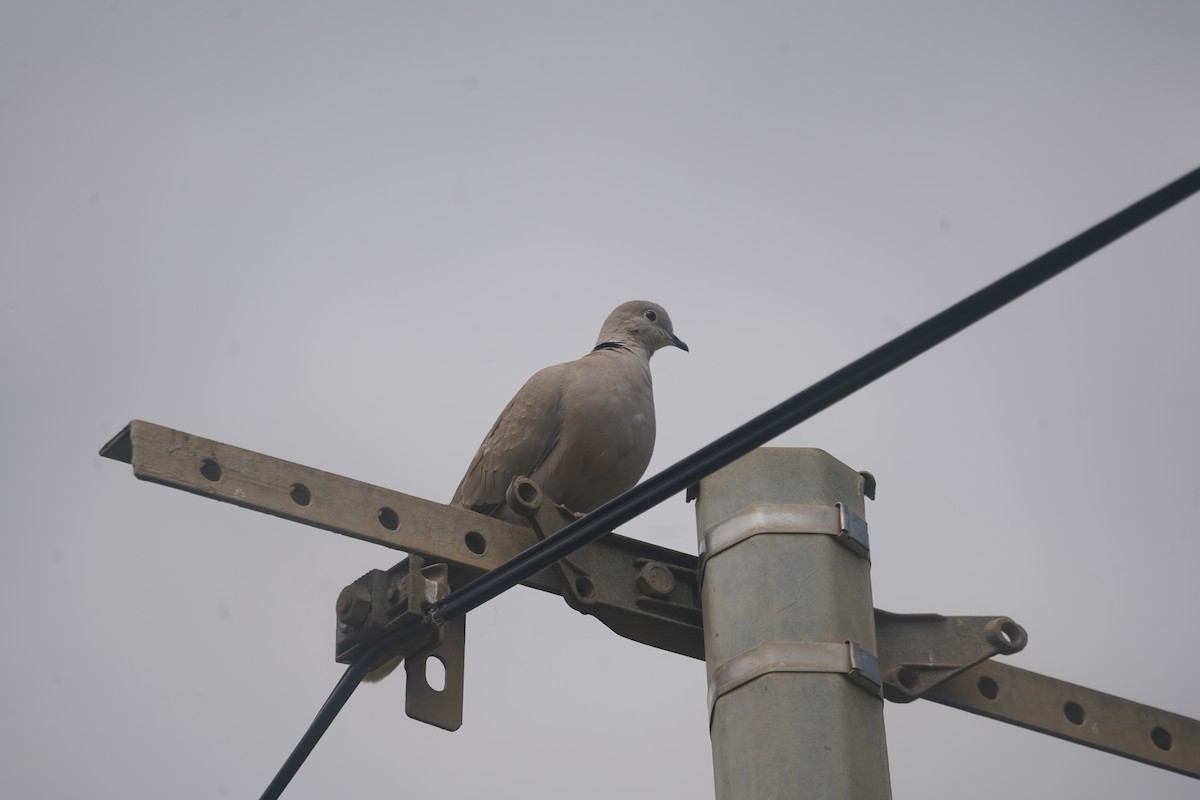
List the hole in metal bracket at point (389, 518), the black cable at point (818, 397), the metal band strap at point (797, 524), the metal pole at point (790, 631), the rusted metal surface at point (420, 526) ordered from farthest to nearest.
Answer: the hole in metal bracket at point (389, 518)
the rusted metal surface at point (420, 526)
the metal band strap at point (797, 524)
the metal pole at point (790, 631)
the black cable at point (818, 397)

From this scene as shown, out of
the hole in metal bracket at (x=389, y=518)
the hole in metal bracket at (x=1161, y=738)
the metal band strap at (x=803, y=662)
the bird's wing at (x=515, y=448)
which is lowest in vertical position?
the metal band strap at (x=803, y=662)

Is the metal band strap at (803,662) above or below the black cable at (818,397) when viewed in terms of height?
below

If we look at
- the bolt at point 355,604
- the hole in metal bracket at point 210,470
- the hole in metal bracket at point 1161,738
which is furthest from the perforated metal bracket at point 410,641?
the hole in metal bracket at point 1161,738

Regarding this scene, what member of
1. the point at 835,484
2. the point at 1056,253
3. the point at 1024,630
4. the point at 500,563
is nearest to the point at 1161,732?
the point at 1024,630

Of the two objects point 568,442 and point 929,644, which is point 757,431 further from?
point 568,442

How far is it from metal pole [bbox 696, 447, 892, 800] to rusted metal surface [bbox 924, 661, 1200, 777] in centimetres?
73

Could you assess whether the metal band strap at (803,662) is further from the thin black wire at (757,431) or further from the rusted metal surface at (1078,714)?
the rusted metal surface at (1078,714)

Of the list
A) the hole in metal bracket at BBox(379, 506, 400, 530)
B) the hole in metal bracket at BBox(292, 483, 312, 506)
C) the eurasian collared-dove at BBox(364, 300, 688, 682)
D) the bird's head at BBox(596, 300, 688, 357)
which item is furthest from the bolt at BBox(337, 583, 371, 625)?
the bird's head at BBox(596, 300, 688, 357)

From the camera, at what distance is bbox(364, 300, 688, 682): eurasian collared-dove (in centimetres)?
729

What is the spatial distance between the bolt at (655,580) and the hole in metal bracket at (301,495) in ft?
3.07

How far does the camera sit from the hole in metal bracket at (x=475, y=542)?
5.15 m

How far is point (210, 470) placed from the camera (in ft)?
15.3

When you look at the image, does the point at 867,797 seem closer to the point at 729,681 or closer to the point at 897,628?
the point at 729,681

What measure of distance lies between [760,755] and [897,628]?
0.81 metres
